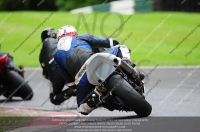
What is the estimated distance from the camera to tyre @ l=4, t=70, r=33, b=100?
48.0 feet

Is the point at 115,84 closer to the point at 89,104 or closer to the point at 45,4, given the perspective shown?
the point at 89,104

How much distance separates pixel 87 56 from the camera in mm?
9977

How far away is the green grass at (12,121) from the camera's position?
1027 cm

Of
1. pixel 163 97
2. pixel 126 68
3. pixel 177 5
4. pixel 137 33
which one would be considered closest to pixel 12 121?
pixel 126 68

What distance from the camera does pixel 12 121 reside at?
11.1m

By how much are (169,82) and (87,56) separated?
542 centimetres

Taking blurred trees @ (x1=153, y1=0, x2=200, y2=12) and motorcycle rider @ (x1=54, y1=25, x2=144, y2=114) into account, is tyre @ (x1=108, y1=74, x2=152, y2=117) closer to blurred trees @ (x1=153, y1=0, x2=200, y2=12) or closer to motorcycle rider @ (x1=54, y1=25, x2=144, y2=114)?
motorcycle rider @ (x1=54, y1=25, x2=144, y2=114)

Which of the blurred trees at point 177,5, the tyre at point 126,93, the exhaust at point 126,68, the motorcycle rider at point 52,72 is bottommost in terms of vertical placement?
the blurred trees at point 177,5

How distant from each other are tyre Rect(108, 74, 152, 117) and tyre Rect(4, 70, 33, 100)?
5696 millimetres

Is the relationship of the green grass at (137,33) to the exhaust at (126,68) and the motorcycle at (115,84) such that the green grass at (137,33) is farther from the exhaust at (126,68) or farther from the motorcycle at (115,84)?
the exhaust at (126,68)

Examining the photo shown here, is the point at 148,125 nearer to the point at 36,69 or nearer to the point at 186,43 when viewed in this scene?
the point at 36,69

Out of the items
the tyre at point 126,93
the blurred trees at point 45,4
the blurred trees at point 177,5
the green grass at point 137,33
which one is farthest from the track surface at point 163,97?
the blurred trees at point 45,4

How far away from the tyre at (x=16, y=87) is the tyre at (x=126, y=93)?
18.7 feet

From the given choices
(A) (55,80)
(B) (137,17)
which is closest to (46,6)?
(B) (137,17)
